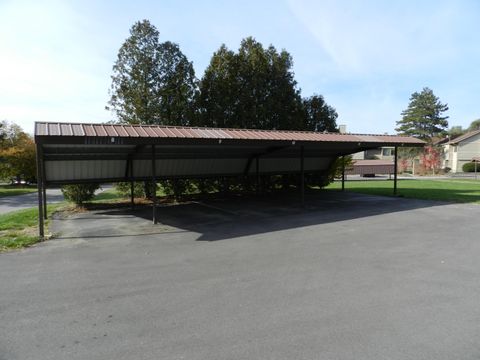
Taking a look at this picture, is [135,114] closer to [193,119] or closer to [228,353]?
[193,119]

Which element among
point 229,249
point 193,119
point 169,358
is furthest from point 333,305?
point 193,119

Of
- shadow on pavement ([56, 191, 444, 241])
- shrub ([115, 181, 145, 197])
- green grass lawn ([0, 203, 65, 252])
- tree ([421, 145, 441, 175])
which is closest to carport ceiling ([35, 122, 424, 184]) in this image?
shadow on pavement ([56, 191, 444, 241])

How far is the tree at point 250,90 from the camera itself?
18.0 meters

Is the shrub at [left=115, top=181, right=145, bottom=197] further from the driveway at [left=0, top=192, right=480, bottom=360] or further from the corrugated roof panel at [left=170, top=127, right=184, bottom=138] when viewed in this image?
the driveway at [left=0, top=192, right=480, bottom=360]

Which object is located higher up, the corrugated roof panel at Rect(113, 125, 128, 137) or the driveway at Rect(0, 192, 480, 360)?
the corrugated roof panel at Rect(113, 125, 128, 137)

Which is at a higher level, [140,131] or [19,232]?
[140,131]

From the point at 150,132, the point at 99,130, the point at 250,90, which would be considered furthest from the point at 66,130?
the point at 250,90

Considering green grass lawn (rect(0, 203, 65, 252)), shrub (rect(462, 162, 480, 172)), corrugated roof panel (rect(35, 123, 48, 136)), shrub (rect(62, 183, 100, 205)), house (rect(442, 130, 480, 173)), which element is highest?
house (rect(442, 130, 480, 173))

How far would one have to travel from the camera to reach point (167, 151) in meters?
12.8

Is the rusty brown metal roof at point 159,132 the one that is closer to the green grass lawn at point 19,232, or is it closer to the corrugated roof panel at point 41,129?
the corrugated roof panel at point 41,129

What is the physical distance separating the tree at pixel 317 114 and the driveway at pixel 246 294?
12.9 metres

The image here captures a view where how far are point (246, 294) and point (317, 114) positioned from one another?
17898 mm

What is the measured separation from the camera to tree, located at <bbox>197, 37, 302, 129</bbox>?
1805 centimetres

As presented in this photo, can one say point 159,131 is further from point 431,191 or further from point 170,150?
point 431,191
